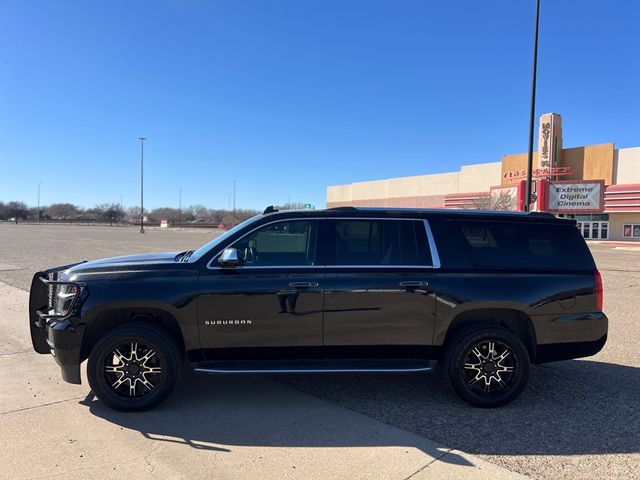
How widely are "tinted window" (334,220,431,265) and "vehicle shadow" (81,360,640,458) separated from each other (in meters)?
1.36

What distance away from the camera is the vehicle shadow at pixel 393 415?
386 cm

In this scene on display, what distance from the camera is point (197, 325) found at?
14.4 ft

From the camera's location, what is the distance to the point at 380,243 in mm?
4691

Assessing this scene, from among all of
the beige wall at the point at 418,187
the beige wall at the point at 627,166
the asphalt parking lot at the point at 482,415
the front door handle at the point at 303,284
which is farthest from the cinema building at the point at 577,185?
the front door handle at the point at 303,284

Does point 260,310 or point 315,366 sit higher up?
point 260,310

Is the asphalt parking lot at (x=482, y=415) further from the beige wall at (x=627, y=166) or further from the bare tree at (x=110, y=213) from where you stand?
the bare tree at (x=110, y=213)

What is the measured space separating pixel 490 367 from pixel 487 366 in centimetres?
3

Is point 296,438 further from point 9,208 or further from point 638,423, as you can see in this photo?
point 9,208

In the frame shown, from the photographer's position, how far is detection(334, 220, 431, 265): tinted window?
462 centimetres

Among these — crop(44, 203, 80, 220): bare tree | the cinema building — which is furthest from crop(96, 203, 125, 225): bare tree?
the cinema building

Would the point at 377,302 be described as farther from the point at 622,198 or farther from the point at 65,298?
the point at 622,198

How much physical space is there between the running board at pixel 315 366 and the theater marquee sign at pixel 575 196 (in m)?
48.8

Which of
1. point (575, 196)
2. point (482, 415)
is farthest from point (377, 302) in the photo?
point (575, 196)

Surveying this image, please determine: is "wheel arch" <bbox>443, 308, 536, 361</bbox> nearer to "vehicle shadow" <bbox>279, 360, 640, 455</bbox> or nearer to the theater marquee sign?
"vehicle shadow" <bbox>279, 360, 640, 455</bbox>
